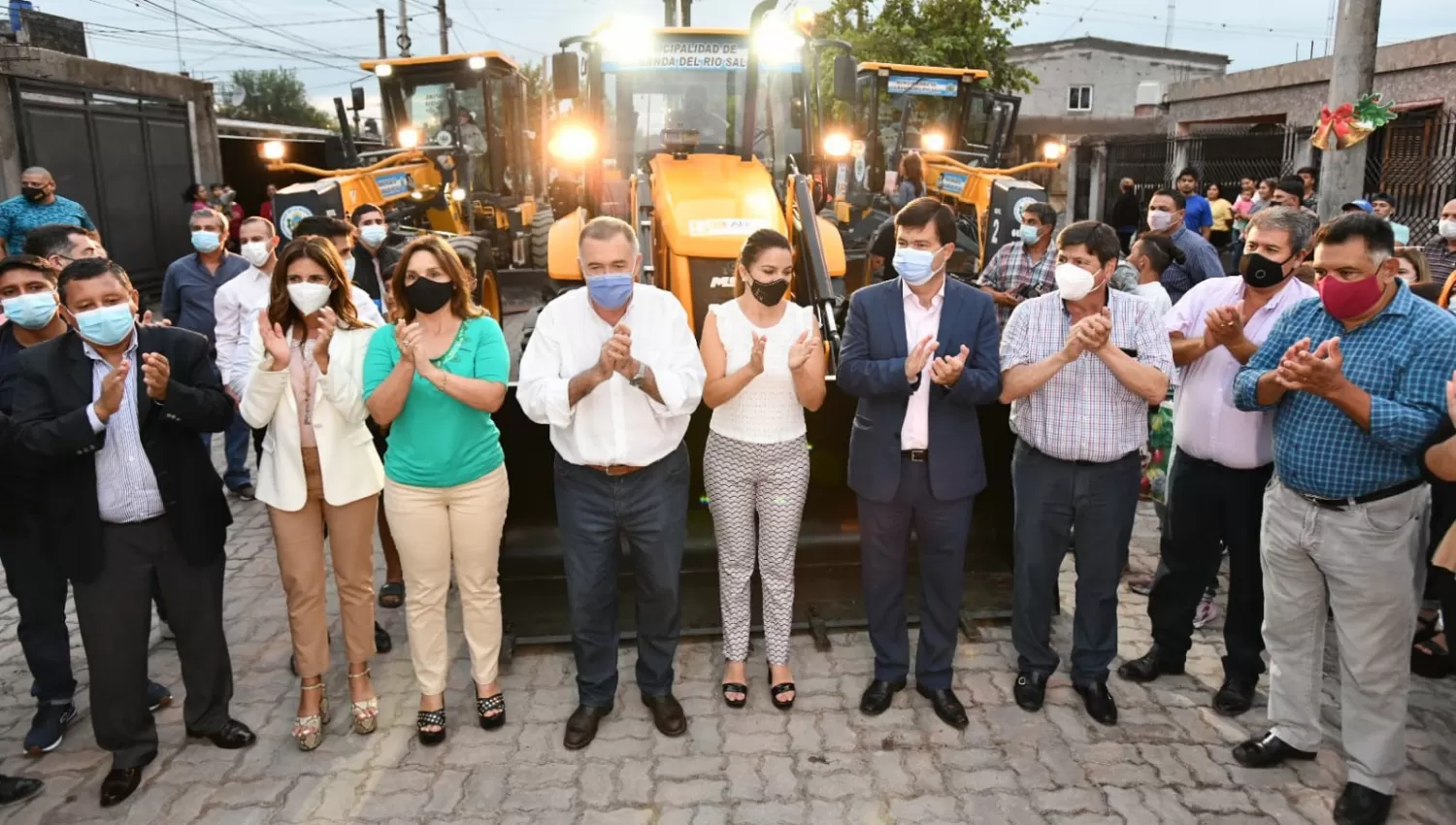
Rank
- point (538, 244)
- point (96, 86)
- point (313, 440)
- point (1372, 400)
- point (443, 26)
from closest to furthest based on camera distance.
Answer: point (1372, 400), point (313, 440), point (538, 244), point (96, 86), point (443, 26)

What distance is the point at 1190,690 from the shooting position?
400cm

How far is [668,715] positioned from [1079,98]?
41.8 metres

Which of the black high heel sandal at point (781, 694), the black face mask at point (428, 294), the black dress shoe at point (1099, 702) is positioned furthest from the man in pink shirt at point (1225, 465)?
the black face mask at point (428, 294)

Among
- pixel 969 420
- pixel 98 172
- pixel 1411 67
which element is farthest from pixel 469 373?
pixel 1411 67

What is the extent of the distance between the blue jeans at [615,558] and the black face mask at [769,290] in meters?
0.65

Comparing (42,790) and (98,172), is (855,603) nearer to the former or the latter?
(42,790)

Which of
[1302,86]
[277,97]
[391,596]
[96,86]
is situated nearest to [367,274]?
[391,596]

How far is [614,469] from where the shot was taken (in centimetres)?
358

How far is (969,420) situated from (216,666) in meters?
2.89

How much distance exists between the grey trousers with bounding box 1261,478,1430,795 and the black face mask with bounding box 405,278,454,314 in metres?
2.89

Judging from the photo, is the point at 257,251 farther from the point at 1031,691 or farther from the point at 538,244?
the point at 538,244

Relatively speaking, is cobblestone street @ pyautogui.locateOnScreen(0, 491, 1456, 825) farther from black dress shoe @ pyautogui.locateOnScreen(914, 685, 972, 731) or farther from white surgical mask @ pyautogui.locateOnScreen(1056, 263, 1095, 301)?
white surgical mask @ pyautogui.locateOnScreen(1056, 263, 1095, 301)

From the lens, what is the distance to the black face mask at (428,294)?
3.45 meters

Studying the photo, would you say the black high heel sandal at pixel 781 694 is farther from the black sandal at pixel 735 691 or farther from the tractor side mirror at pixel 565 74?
the tractor side mirror at pixel 565 74
